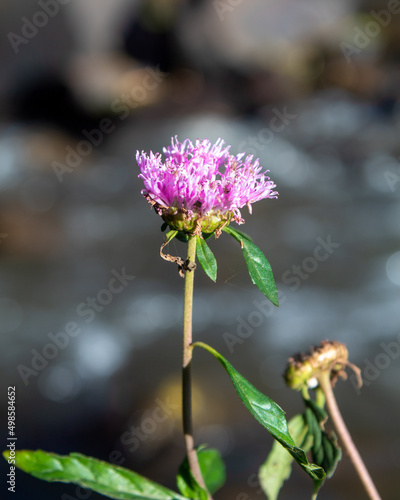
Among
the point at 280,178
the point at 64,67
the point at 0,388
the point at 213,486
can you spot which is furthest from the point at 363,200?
the point at 213,486

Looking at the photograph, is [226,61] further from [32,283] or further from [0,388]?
[0,388]

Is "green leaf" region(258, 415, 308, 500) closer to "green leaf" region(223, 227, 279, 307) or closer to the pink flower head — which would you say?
"green leaf" region(223, 227, 279, 307)

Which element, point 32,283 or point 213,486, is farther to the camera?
point 32,283

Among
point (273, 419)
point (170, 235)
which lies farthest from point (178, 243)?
point (273, 419)
